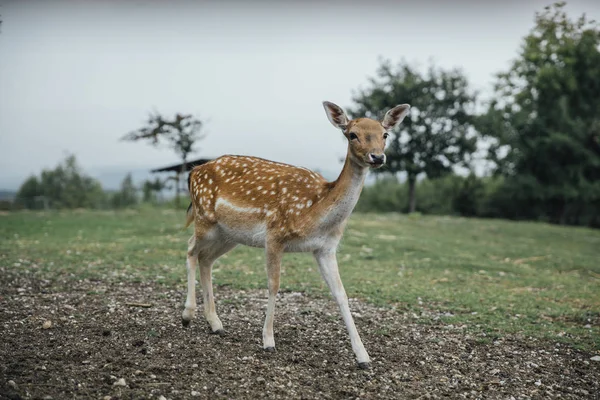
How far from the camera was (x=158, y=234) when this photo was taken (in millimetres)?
15906

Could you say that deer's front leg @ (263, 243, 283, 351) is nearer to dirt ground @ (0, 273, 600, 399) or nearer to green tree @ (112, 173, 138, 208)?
dirt ground @ (0, 273, 600, 399)

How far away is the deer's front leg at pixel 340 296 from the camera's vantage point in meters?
5.79

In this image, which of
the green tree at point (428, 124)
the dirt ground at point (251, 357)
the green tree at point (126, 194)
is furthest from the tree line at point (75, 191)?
the dirt ground at point (251, 357)

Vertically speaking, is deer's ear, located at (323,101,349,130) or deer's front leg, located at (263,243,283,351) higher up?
deer's ear, located at (323,101,349,130)

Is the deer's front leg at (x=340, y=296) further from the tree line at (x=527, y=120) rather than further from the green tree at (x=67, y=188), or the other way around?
the green tree at (x=67, y=188)

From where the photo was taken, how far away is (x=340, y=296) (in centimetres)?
588

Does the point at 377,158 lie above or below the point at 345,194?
above

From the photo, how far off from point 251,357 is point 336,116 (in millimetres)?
2715

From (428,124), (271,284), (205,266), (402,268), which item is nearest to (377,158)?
(271,284)

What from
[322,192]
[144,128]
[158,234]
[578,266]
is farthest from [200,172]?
[144,128]

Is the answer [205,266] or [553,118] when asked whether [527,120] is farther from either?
[205,266]

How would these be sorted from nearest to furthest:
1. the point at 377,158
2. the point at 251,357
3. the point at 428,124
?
the point at 377,158 → the point at 251,357 → the point at 428,124

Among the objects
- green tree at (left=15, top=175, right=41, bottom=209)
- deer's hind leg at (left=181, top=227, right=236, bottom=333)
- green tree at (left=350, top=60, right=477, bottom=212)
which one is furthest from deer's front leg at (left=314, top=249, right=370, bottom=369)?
green tree at (left=15, top=175, right=41, bottom=209)

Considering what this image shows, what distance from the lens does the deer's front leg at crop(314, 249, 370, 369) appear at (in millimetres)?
5789
